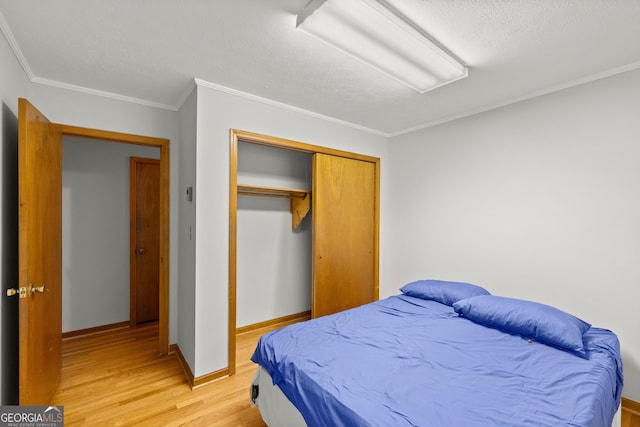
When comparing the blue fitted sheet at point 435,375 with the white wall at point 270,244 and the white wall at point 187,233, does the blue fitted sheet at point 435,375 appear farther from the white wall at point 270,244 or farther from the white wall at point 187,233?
the white wall at point 270,244

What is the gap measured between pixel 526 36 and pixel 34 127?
317cm

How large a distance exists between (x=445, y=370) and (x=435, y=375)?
0.09m

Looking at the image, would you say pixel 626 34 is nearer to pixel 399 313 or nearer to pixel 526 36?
pixel 526 36

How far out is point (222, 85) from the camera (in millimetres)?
2473

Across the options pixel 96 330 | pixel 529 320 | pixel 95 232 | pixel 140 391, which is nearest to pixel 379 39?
pixel 529 320

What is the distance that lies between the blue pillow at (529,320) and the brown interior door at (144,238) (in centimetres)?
356

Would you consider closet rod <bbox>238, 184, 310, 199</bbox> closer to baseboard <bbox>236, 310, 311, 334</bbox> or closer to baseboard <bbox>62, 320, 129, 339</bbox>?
baseboard <bbox>236, 310, 311, 334</bbox>

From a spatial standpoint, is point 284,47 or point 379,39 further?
point 284,47

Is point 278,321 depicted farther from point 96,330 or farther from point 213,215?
point 96,330

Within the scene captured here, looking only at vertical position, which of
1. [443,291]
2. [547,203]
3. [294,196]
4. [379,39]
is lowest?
[443,291]


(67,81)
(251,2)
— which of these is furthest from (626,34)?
(67,81)

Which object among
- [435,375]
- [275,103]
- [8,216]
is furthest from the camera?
[275,103]

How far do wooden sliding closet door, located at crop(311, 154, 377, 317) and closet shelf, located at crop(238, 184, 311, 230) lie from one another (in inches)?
15.5

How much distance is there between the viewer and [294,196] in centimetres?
377
